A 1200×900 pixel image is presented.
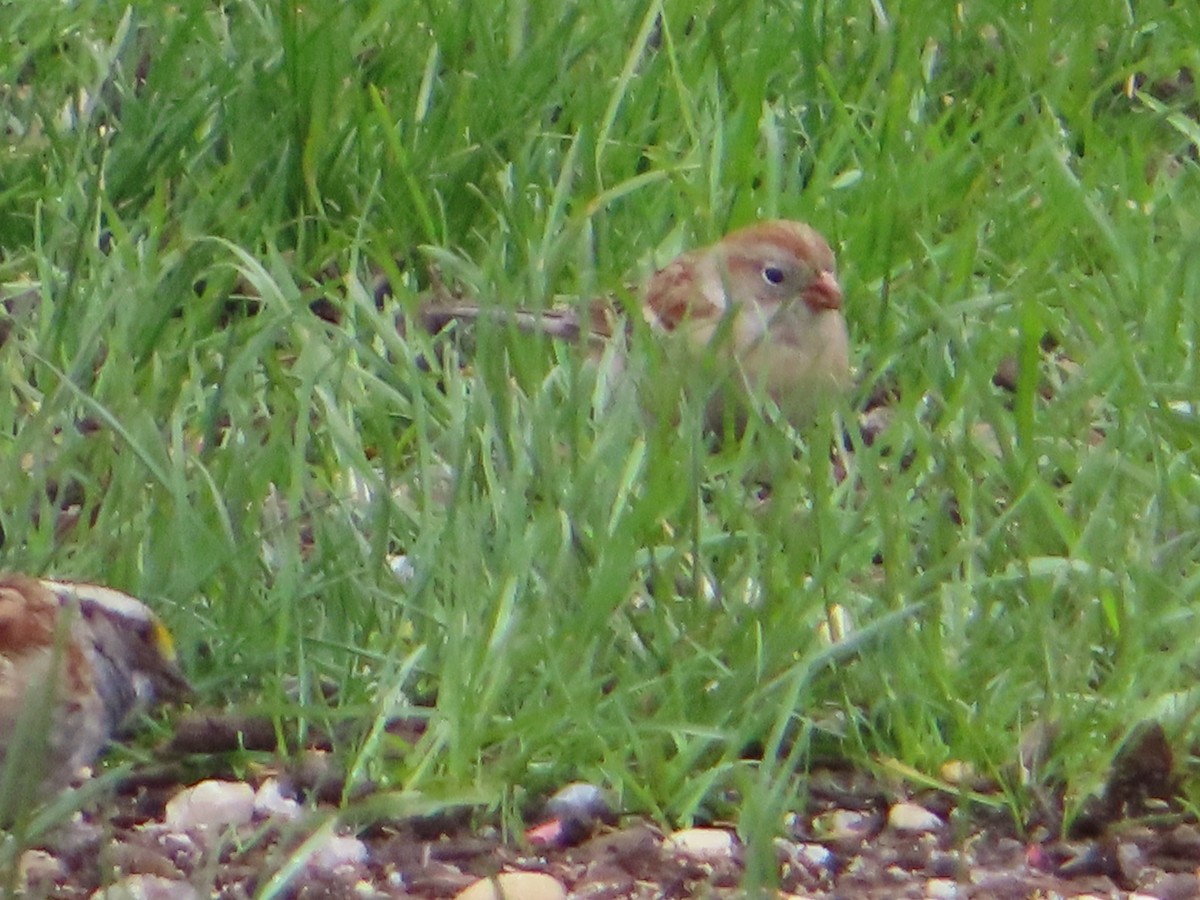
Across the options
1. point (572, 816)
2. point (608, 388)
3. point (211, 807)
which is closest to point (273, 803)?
point (211, 807)

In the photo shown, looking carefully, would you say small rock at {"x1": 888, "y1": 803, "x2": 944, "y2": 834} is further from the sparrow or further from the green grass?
the sparrow

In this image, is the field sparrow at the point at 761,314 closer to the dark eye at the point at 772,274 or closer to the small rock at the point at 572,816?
the dark eye at the point at 772,274

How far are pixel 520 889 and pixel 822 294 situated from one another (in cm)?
187

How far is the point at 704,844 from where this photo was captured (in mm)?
3041

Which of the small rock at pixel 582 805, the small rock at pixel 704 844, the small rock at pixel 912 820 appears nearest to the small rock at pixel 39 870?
the small rock at pixel 582 805

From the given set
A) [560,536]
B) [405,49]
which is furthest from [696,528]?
[405,49]

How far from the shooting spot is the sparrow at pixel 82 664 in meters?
3.08

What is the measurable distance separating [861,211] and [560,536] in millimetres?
1641

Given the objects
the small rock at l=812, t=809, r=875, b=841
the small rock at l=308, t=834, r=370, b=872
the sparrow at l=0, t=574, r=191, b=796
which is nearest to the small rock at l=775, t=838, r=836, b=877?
the small rock at l=812, t=809, r=875, b=841

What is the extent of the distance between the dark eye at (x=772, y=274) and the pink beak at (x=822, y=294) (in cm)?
7

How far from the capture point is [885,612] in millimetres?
3336

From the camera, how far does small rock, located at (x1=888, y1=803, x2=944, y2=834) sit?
3.12 meters

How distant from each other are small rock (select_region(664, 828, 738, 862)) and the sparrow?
2.36ft

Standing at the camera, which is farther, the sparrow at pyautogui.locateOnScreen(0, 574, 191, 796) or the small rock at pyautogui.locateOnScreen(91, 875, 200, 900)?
the sparrow at pyautogui.locateOnScreen(0, 574, 191, 796)
